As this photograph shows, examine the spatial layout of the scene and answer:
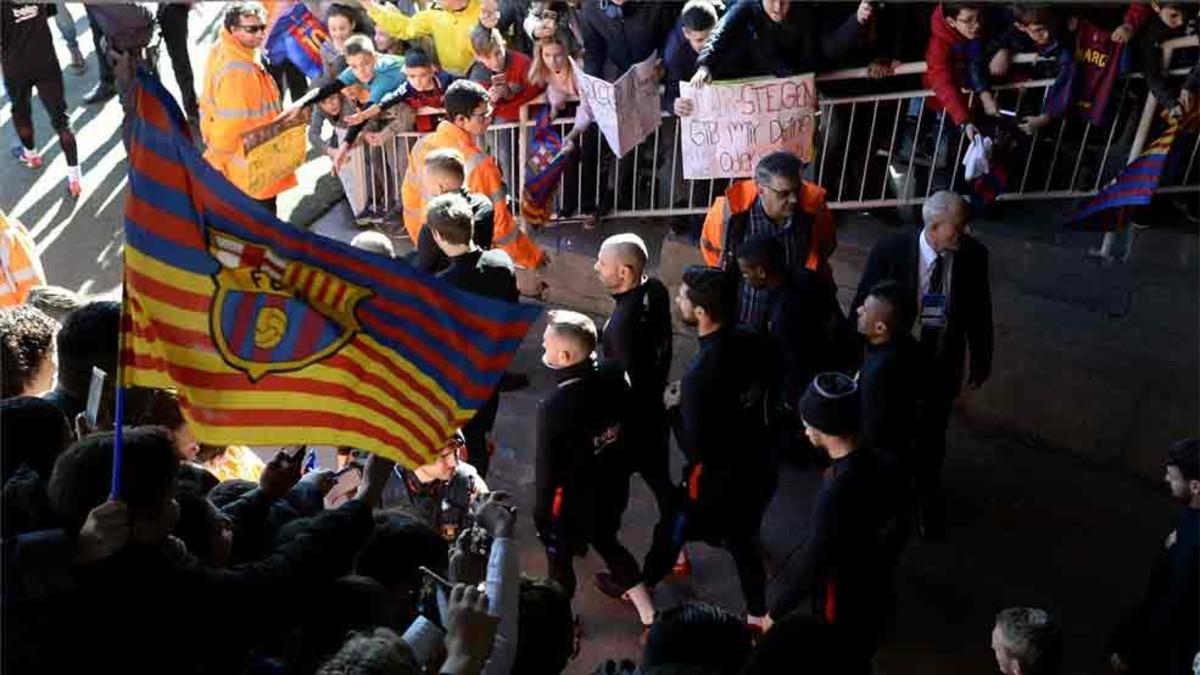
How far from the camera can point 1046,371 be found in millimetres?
7449

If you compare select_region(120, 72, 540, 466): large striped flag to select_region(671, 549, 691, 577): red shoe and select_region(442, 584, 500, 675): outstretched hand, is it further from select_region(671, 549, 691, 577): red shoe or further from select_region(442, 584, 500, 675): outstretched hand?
select_region(671, 549, 691, 577): red shoe

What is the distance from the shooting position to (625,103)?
7.81m

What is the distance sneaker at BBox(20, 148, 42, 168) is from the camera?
10.3 meters

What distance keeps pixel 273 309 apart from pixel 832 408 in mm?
2293

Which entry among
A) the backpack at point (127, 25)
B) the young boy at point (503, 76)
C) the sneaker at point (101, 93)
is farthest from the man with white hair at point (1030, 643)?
the sneaker at point (101, 93)

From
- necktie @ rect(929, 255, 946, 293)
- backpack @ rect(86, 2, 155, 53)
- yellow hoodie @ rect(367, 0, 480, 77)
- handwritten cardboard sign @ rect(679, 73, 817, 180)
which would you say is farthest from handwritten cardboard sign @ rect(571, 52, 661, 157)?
backpack @ rect(86, 2, 155, 53)

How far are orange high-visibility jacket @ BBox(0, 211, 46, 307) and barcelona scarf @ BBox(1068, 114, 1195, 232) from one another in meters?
6.03

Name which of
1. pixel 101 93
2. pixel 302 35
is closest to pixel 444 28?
pixel 302 35

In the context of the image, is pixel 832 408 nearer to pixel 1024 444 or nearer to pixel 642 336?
pixel 642 336

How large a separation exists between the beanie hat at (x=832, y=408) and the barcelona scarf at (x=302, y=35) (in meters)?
5.85

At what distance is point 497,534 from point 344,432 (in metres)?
0.62

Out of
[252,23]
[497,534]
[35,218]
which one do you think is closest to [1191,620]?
[497,534]

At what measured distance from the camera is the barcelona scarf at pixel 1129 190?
7.35 metres

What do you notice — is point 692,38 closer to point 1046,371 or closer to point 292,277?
point 1046,371
